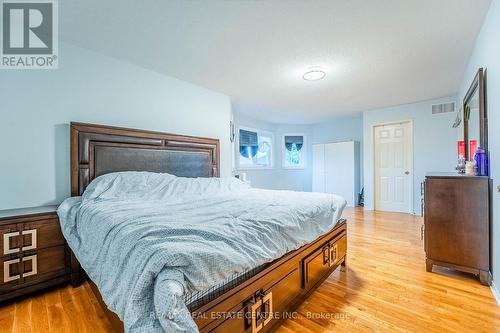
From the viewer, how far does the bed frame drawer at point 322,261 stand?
1690 mm

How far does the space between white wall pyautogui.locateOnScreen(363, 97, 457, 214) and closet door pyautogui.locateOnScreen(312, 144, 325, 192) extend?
1609 mm

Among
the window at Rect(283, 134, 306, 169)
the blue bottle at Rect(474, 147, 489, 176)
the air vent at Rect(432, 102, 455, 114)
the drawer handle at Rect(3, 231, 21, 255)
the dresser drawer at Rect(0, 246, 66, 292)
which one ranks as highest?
the air vent at Rect(432, 102, 455, 114)

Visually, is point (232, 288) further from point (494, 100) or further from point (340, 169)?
point (340, 169)

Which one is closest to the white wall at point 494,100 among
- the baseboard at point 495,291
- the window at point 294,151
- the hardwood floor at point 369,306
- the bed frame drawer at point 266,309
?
the baseboard at point 495,291

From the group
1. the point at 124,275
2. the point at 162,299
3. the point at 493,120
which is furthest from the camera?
the point at 493,120

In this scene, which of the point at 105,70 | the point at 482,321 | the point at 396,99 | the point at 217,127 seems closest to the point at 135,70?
the point at 105,70

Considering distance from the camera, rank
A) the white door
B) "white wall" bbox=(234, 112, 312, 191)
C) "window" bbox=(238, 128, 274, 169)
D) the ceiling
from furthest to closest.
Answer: "white wall" bbox=(234, 112, 312, 191) < "window" bbox=(238, 128, 274, 169) < the white door < the ceiling

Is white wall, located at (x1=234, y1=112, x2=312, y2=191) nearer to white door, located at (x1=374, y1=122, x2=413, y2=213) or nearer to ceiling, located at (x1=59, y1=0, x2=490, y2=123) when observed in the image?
white door, located at (x1=374, y1=122, x2=413, y2=213)

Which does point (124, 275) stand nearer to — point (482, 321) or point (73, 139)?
point (73, 139)

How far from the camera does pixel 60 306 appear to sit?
5.82 ft

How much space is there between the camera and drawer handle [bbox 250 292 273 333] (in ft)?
3.97

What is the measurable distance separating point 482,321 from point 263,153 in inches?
205

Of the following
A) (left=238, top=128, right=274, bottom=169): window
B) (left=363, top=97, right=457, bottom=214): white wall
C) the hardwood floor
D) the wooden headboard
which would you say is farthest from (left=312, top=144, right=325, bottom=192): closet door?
the hardwood floor

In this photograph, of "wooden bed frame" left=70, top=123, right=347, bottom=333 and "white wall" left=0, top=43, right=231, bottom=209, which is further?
"white wall" left=0, top=43, right=231, bottom=209
